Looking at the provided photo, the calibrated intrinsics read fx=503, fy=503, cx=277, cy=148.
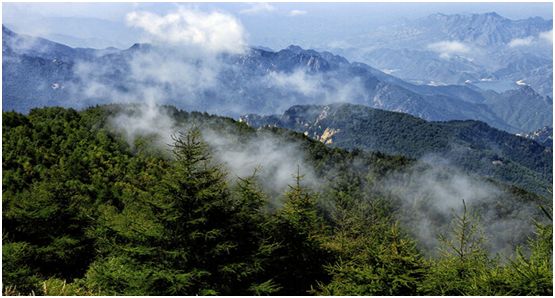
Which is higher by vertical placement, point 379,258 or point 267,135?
point 379,258

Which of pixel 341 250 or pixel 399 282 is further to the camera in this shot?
pixel 341 250

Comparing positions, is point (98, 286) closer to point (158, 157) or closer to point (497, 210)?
point (158, 157)

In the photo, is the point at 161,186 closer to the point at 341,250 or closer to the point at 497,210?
the point at 341,250

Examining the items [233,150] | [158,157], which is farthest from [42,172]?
[233,150]

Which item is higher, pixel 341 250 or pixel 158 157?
pixel 341 250

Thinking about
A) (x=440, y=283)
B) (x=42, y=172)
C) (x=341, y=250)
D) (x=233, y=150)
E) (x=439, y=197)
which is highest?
(x=440, y=283)

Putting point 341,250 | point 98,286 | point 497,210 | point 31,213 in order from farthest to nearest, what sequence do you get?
point 497,210, point 31,213, point 341,250, point 98,286

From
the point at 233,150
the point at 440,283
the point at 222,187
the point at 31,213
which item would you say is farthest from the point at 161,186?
the point at 233,150

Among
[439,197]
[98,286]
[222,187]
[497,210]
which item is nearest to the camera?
[98,286]

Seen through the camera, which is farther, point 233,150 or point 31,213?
point 233,150
